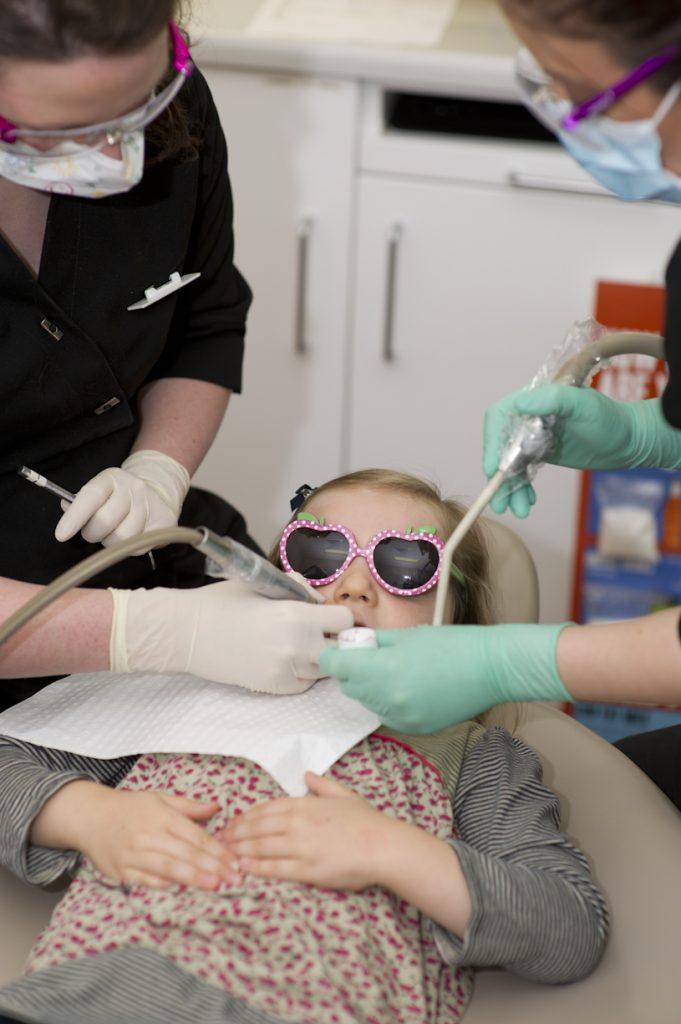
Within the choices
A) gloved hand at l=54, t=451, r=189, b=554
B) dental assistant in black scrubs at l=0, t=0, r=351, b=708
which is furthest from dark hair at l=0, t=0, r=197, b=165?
gloved hand at l=54, t=451, r=189, b=554

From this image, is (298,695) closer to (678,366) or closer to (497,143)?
(678,366)

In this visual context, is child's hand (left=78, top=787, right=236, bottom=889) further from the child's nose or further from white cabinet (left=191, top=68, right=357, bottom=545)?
white cabinet (left=191, top=68, right=357, bottom=545)

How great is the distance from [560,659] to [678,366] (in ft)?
0.96

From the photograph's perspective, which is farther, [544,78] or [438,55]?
[438,55]

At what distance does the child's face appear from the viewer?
149 centimetres

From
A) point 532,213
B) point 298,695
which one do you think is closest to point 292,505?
point 298,695

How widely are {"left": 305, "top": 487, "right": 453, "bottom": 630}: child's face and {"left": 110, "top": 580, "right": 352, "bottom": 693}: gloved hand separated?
81mm

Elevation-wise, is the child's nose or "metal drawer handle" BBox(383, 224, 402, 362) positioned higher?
"metal drawer handle" BBox(383, 224, 402, 362)

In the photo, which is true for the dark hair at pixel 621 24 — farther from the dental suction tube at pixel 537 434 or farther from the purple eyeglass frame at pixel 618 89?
the dental suction tube at pixel 537 434

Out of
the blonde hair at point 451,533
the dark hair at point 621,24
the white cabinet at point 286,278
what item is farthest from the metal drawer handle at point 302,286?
the dark hair at point 621,24

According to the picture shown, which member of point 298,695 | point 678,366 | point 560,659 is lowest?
point 298,695

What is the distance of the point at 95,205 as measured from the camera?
1.51m

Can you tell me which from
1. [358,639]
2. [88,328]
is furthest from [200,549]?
[88,328]

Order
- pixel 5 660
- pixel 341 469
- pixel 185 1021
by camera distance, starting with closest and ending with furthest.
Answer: pixel 185 1021
pixel 5 660
pixel 341 469
